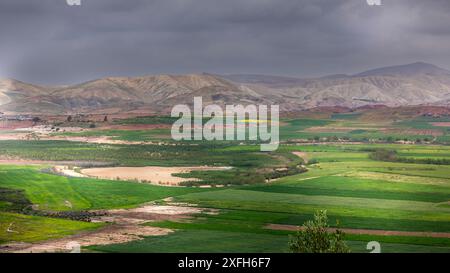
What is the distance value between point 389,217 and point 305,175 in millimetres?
16025

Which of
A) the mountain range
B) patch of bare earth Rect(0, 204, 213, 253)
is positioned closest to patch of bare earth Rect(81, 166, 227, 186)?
patch of bare earth Rect(0, 204, 213, 253)

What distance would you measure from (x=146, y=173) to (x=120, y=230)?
815 inches

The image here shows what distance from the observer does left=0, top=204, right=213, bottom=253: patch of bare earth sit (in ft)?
98.6

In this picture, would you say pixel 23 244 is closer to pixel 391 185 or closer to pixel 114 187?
pixel 114 187

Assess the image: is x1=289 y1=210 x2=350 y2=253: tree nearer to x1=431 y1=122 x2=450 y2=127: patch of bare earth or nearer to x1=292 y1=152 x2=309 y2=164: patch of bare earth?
x1=292 y1=152 x2=309 y2=164: patch of bare earth

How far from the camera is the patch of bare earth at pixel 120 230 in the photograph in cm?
3006

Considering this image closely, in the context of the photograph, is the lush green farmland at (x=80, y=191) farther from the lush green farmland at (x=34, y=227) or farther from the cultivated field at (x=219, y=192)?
the lush green farmland at (x=34, y=227)

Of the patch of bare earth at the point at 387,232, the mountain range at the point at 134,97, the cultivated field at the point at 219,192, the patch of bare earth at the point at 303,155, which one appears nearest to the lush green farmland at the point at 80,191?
the cultivated field at the point at 219,192

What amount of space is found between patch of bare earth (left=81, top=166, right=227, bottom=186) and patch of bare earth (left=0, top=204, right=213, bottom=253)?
9612 millimetres

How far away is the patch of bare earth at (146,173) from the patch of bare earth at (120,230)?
31.5 ft

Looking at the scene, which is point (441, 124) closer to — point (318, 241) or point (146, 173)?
point (146, 173)

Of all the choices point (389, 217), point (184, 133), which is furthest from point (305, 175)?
point (184, 133)

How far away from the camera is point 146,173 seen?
5453 centimetres
